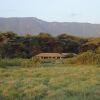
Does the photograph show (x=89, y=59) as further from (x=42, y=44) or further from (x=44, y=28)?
(x=44, y=28)

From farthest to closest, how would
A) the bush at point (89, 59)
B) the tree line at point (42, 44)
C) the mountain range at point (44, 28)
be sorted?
the mountain range at point (44, 28)
the tree line at point (42, 44)
the bush at point (89, 59)

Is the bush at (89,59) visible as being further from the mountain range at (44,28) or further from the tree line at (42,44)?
the mountain range at (44,28)

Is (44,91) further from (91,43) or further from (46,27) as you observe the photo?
(46,27)

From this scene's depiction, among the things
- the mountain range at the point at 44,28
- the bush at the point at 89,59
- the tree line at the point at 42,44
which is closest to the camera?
the bush at the point at 89,59

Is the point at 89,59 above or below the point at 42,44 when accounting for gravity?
above

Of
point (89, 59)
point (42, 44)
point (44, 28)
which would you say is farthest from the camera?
point (44, 28)

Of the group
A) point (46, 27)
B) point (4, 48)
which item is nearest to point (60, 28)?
point (46, 27)

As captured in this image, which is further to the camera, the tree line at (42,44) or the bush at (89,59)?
the tree line at (42,44)

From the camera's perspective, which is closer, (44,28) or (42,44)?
(42,44)

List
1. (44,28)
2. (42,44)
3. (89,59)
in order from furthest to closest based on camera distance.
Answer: (44,28) → (42,44) → (89,59)

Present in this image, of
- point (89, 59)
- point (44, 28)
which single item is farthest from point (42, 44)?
point (44, 28)

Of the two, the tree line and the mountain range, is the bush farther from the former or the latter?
the mountain range

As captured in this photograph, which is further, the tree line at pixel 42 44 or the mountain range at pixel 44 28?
the mountain range at pixel 44 28

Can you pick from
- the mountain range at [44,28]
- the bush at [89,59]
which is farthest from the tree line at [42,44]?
the mountain range at [44,28]
